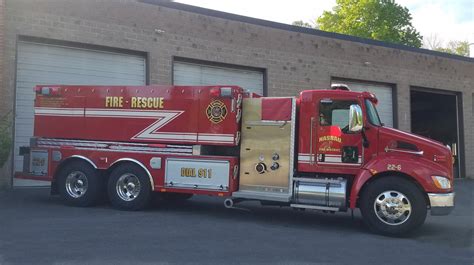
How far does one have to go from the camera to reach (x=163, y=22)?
1639 centimetres

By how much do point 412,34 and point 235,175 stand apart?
36.5 meters

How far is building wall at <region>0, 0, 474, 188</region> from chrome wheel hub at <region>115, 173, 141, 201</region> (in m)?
4.71

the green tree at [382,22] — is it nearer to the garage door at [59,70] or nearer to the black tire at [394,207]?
the garage door at [59,70]

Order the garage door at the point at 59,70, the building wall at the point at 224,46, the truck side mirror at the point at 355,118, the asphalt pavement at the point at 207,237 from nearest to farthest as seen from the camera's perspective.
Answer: the asphalt pavement at the point at 207,237, the truck side mirror at the point at 355,118, the garage door at the point at 59,70, the building wall at the point at 224,46

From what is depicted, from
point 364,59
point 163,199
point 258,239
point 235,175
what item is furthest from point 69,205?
point 364,59

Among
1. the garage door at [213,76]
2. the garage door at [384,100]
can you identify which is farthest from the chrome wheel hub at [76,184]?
the garage door at [384,100]

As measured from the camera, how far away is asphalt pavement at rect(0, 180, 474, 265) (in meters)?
6.84

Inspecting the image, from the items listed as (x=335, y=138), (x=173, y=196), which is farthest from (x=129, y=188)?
(x=335, y=138)

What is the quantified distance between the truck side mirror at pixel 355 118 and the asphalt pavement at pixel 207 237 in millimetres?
1939

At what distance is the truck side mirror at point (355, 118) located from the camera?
924cm

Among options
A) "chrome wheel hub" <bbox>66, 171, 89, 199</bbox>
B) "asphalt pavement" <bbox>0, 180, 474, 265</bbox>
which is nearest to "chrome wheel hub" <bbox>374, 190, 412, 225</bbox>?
"asphalt pavement" <bbox>0, 180, 474, 265</bbox>

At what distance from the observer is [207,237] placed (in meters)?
8.13

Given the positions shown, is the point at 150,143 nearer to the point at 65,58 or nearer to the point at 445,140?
the point at 65,58

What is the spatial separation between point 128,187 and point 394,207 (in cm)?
541
